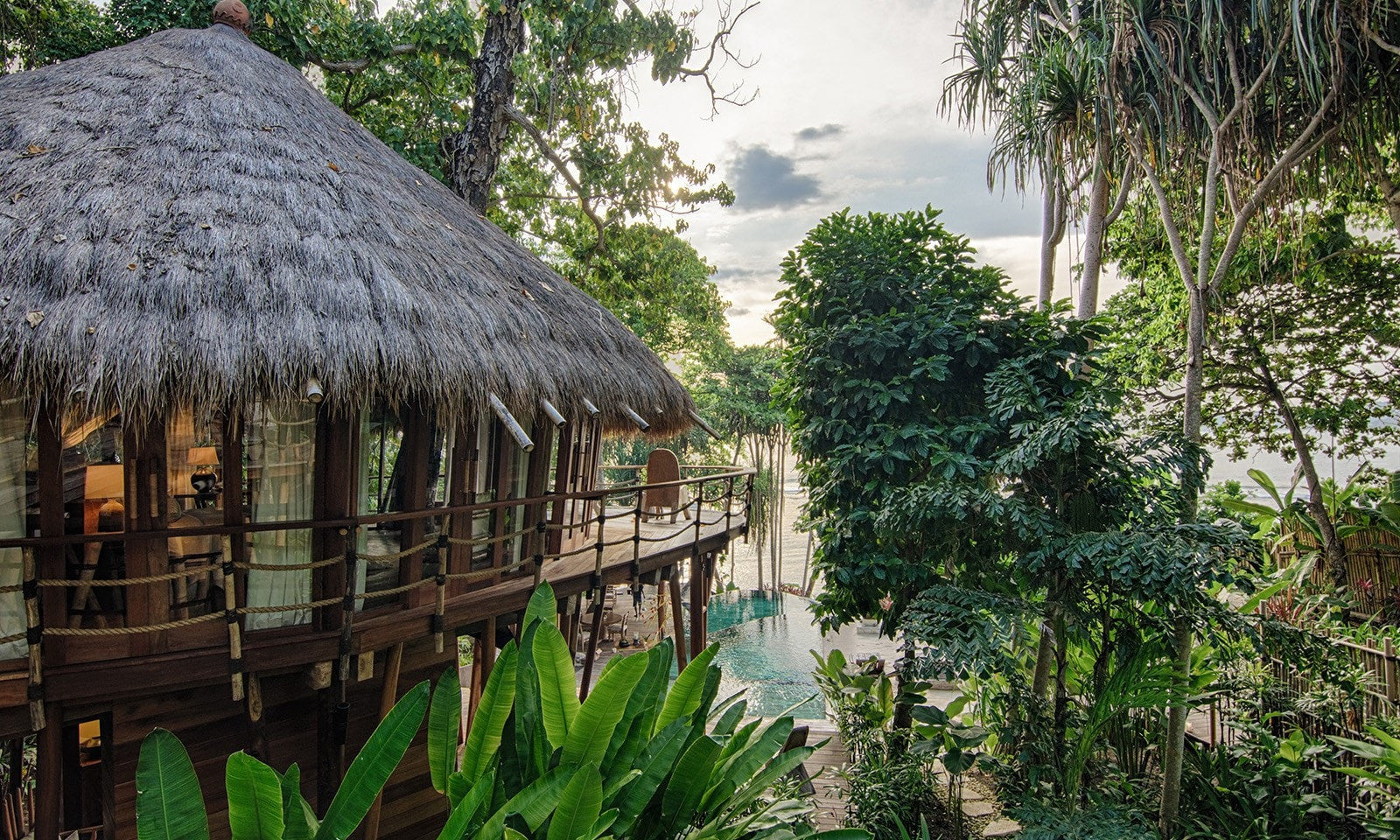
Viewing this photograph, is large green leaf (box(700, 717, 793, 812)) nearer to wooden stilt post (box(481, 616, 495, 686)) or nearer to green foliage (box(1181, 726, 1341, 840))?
wooden stilt post (box(481, 616, 495, 686))

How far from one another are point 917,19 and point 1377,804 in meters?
8.99

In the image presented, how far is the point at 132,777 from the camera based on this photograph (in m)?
4.13

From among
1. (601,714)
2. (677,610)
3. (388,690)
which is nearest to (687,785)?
(601,714)

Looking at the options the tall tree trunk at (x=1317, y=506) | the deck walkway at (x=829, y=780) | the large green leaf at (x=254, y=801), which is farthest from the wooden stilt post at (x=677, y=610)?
the tall tree trunk at (x=1317, y=506)

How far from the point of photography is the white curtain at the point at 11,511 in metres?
3.82

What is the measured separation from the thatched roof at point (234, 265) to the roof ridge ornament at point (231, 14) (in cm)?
75

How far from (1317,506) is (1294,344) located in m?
2.32

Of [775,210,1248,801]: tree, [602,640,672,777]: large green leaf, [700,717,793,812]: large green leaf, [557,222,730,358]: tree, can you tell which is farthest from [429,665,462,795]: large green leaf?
[557,222,730,358]: tree

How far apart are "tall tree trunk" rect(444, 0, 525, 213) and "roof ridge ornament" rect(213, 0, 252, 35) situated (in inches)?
103

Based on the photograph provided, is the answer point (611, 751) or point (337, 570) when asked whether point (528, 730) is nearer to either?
point (611, 751)

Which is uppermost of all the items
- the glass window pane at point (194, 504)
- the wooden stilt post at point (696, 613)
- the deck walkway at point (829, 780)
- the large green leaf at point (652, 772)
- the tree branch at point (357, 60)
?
the tree branch at point (357, 60)

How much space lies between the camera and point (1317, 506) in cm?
998

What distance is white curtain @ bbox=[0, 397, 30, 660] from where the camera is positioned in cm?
382

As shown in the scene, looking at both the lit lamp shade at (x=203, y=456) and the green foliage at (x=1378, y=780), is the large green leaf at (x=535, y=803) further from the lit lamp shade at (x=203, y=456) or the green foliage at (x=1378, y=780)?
the green foliage at (x=1378, y=780)
